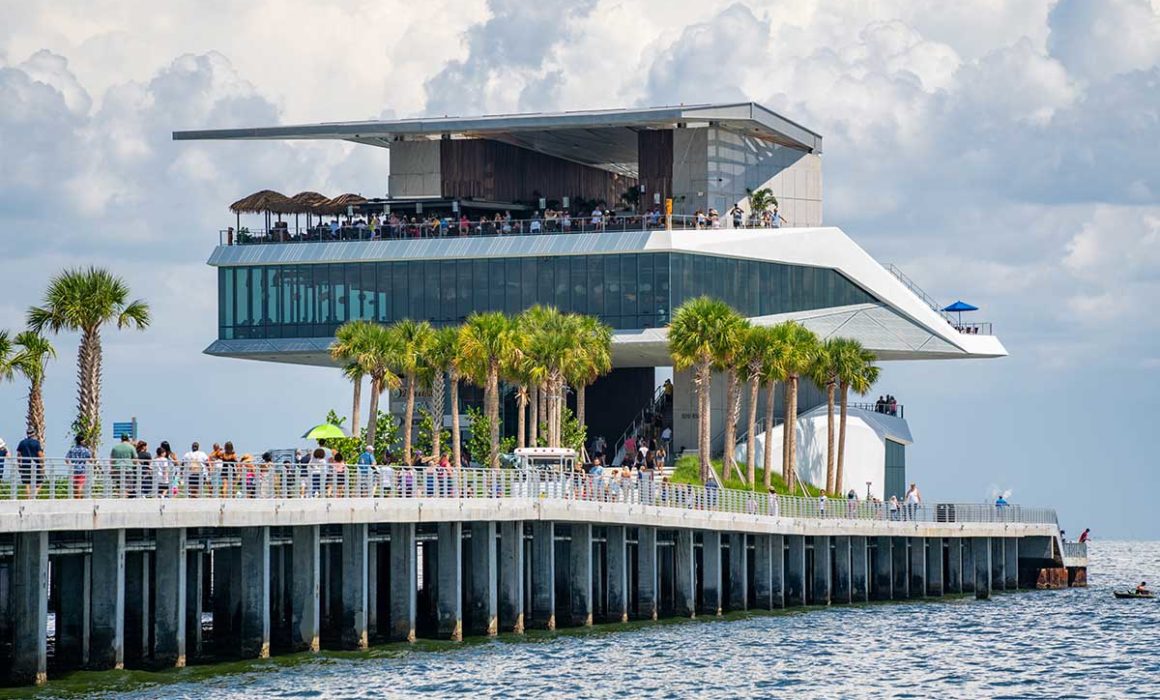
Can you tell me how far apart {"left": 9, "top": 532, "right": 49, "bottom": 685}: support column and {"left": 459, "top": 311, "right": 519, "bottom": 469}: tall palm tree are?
39022 millimetres

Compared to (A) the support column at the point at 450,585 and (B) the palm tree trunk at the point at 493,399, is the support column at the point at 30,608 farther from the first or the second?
(B) the palm tree trunk at the point at 493,399

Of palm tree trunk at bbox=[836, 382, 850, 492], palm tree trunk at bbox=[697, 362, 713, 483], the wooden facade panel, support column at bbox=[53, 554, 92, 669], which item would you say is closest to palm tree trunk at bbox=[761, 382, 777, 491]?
palm tree trunk at bbox=[836, 382, 850, 492]

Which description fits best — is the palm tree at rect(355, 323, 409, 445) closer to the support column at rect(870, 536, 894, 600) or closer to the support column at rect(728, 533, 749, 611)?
the support column at rect(728, 533, 749, 611)

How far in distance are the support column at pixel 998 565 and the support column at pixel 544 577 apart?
126 feet

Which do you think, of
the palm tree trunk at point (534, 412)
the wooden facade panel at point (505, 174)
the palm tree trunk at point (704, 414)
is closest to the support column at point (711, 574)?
the palm tree trunk at point (534, 412)

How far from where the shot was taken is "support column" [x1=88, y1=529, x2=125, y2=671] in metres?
44.4

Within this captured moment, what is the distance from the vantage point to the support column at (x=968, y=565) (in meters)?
92.4

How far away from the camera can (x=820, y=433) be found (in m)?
103

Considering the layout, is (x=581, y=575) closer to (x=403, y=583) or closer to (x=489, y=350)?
(x=403, y=583)

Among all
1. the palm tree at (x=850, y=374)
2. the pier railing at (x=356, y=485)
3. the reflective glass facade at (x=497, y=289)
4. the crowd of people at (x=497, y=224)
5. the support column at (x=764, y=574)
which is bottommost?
the support column at (x=764, y=574)

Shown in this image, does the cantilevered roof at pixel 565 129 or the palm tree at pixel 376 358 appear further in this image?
the cantilevered roof at pixel 565 129

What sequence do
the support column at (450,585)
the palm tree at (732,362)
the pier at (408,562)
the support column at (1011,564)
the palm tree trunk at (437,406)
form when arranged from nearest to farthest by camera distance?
the pier at (408,562) → the support column at (450,585) → the palm tree at (732,362) → the palm tree trunk at (437,406) → the support column at (1011,564)

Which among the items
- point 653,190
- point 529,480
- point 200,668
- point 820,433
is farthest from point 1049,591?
point 200,668

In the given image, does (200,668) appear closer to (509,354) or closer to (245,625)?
(245,625)
